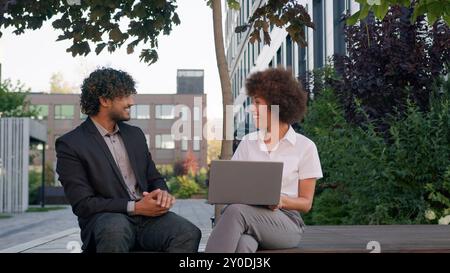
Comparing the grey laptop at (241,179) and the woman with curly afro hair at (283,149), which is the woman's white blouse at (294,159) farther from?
the grey laptop at (241,179)

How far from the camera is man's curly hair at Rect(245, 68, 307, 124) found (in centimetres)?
374

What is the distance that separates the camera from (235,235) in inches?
131

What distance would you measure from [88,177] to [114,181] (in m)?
0.13

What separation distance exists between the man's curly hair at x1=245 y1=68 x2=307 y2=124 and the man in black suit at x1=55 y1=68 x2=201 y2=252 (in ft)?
2.18

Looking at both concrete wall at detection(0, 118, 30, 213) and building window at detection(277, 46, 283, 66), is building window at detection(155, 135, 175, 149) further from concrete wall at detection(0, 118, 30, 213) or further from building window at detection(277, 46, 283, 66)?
concrete wall at detection(0, 118, 30, 213)

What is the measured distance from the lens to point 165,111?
70188mm

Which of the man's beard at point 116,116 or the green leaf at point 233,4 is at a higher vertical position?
the green leaf at point 233,4

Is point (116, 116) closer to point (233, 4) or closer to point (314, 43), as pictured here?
point (233, 4)

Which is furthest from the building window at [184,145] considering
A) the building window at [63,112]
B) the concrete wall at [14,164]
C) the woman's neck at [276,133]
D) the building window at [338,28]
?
the woman's neck at [276,133]

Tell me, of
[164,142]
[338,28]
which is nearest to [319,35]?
[338,28]

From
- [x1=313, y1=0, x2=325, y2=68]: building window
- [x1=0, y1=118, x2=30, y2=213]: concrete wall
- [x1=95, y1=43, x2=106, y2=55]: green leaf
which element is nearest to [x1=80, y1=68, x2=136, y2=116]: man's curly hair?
[x1=95, y1=43, x2=106, y2=55]: green leaf

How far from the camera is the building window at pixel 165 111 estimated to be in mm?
69625

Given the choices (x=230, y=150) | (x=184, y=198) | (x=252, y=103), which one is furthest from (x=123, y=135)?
(x=184, y=198)

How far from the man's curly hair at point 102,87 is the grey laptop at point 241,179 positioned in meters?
0.88
